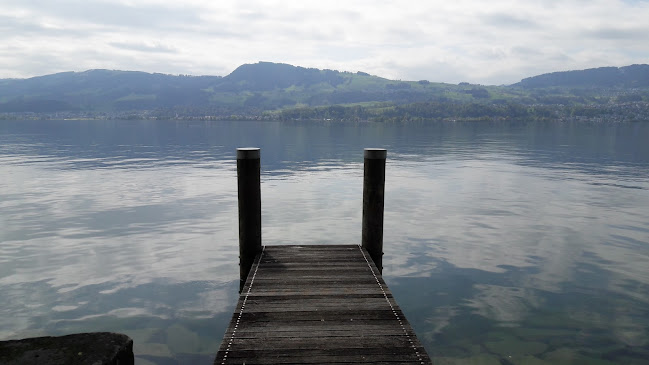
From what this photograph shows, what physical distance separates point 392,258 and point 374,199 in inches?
239

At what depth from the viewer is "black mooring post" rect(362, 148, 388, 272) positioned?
478 inches

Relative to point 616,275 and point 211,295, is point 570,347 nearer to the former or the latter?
point 616,275

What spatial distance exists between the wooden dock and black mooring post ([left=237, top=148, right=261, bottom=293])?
0.65 metres

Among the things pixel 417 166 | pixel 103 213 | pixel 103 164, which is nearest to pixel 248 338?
pixel 103 213

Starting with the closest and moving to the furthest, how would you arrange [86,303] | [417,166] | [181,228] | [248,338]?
[248,338]
[86,303]
[181,228]
[417,166]

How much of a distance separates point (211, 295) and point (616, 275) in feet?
45.7

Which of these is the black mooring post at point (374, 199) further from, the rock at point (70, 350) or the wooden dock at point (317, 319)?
the rock at point (70, 350)

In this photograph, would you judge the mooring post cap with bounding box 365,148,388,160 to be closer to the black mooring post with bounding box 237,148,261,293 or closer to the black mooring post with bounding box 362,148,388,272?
the black mooring post with bounding box 362,148,388,272

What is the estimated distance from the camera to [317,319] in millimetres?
8133

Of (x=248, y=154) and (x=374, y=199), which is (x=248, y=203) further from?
(x=374, y=199)

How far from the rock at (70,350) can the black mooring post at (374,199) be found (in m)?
8.33

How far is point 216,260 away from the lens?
17.3 meters

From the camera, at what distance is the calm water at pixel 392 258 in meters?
11.8

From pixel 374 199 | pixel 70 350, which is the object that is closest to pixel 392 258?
pixel 374 199
